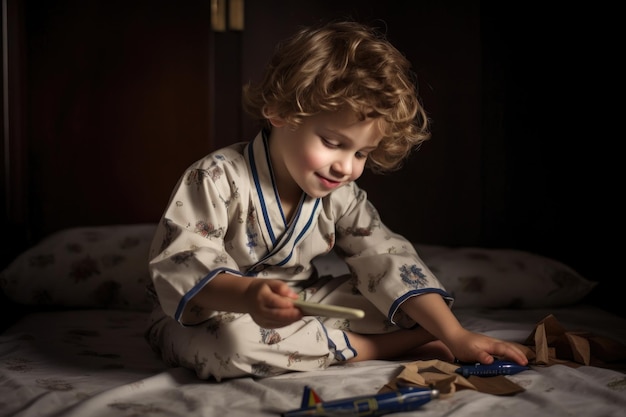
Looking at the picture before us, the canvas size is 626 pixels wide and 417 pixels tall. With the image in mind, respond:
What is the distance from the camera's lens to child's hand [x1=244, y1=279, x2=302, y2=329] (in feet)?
3.14

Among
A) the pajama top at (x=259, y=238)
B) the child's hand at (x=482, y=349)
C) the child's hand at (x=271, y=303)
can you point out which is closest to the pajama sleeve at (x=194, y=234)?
the pajama top at (x=259, y=238)

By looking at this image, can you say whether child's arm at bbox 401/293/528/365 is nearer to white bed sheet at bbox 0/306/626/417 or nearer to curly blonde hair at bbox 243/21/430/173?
white bed sheet at bbox 0/306/626/417

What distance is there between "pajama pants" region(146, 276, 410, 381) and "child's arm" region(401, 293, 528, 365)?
0.06 m

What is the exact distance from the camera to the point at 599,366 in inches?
47.1

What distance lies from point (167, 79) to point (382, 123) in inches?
37.9

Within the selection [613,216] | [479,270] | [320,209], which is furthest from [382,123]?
[613,216]

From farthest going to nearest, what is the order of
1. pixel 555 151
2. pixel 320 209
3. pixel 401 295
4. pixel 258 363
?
1. pixel 555 151
2. pixel 320 209
3. pixel 401 295
4. pixel 258 363

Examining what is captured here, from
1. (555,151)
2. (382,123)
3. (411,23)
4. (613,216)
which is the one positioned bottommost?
(613,216)

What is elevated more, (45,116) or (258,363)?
(45,116)

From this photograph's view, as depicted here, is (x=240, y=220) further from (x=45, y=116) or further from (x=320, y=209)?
(x=45, y=116)

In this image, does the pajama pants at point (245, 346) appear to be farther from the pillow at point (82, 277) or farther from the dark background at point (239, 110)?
the dark background at point (239, 110)

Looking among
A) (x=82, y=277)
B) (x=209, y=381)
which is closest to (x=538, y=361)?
(x=209, y=381)

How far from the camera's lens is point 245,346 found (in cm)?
111

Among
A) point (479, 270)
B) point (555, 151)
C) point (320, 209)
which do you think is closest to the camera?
point (320, 209)
